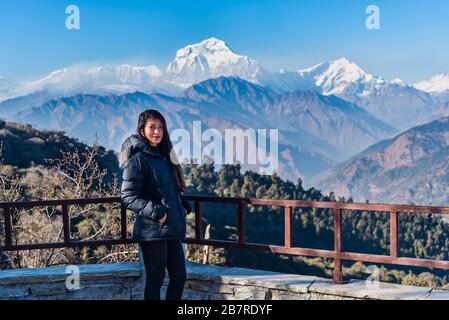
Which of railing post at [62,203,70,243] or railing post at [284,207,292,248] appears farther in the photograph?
railing post at [62,203,70,243]

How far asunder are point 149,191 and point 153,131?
421mm

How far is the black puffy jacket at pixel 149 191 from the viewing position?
4.06 m

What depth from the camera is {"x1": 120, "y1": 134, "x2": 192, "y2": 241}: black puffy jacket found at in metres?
4.06

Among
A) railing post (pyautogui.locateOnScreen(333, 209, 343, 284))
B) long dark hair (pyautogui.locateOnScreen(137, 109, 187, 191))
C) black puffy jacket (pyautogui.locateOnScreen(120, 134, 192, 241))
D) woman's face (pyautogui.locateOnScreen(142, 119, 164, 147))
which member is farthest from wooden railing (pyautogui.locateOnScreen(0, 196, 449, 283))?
woman's face (pyautogui.locateOnScreen(142, 119, 164, 147))

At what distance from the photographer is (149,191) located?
418 centimetres

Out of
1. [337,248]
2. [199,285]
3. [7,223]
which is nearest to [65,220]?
[7,223]

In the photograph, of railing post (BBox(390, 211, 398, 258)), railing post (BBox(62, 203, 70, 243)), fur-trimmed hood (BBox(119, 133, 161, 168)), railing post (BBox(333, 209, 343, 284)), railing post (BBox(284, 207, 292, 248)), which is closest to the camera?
fur-trimmed hood (BBox(119, 133, 161, 168))

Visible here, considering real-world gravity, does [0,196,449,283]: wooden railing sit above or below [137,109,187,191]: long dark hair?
below

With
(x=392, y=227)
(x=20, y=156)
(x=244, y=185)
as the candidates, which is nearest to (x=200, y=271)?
(x=392, y=227)

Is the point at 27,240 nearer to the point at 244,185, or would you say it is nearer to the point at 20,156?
the point at 20,156

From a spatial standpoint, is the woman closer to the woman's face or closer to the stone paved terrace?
the woman's face
